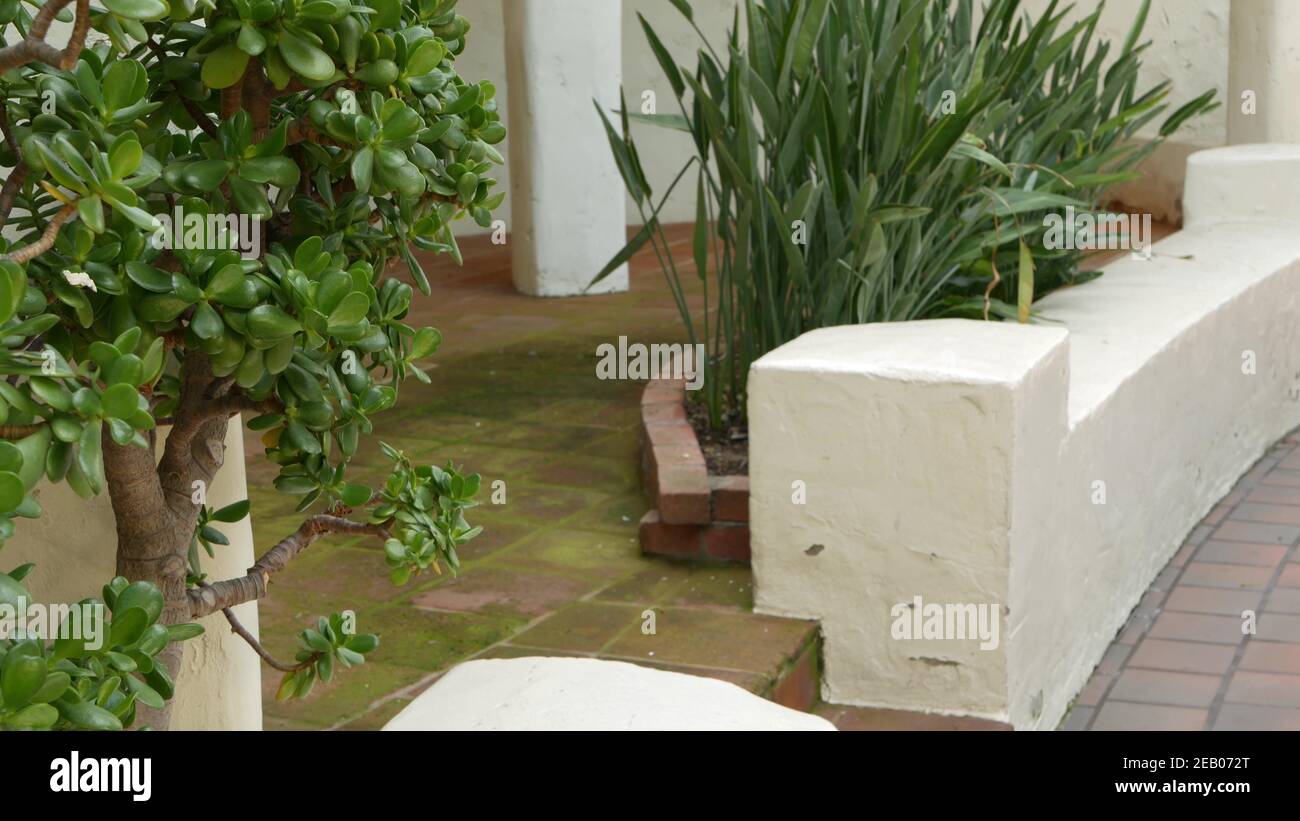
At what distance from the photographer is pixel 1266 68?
6574 millimetres

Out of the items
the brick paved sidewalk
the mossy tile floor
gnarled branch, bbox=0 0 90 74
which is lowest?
the brick paved sidewalk

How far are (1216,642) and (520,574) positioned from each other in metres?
1.72

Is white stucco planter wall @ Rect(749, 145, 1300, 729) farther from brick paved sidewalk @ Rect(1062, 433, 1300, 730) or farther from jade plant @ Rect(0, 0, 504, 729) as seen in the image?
jade plant @ Rect(0, 0, 504, 729)

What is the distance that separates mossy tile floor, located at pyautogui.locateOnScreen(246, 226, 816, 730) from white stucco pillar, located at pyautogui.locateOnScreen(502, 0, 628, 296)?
1513 millimetres

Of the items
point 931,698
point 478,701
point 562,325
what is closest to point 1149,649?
point 931,698

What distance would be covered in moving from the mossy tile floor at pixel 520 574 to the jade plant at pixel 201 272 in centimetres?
106

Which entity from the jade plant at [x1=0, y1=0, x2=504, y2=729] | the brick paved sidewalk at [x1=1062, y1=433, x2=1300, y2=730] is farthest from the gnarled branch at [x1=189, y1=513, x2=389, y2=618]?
the brick paved sidewalk at [x1=1062, y1=433, x2=1300, y2=730]

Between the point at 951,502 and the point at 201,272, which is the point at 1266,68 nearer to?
the point at 951,502

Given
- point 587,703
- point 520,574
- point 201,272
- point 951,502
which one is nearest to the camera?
point 587,703

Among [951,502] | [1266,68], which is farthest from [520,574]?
[1266,68]

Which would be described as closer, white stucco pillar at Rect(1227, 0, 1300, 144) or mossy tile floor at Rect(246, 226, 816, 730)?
mossy tile floor at Rect(246, 226, 816, 730)

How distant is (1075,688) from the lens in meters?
3.55

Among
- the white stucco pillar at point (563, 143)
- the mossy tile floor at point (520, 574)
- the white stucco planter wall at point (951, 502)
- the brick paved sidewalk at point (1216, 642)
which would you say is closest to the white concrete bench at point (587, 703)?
the mossy tile floor at point (520, 574)

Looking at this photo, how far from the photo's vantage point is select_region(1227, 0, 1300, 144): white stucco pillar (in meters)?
6.50
